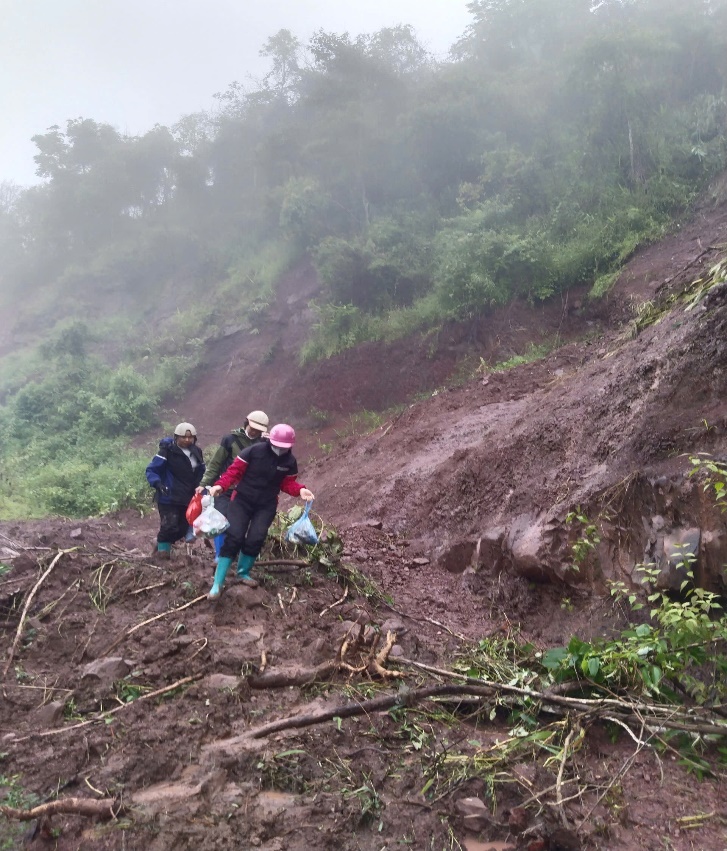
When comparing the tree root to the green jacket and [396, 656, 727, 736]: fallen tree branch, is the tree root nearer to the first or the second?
[396, 656, 727, 736]: fallen tree branch

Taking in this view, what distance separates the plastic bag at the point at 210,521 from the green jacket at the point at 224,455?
1.75 feet

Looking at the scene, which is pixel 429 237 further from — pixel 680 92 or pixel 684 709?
pixel 684 709

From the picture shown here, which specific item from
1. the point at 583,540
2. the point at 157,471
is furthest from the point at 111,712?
the point at 583,540

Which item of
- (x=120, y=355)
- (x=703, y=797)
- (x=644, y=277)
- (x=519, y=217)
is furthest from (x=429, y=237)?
(x=703, y=797)

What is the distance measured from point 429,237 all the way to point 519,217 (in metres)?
2.73

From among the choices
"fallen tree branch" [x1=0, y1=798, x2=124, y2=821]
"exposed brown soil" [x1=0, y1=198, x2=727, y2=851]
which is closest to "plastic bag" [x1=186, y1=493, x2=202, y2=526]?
"exposed brown soil" [x1=0, y1=198, x2=727, y2=851]

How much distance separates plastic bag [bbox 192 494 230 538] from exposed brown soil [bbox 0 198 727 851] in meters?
0.47

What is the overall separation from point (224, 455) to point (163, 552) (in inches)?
42.4

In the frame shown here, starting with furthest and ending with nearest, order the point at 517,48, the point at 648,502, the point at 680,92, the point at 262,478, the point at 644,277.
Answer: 1. the point at 517,48
2. the point at 680,92
3. the point at 644,277
4. the point at 262,478
5. the point at 648,502

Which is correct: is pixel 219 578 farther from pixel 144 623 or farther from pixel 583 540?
pixel 583 540

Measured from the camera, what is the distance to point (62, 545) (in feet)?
18.2

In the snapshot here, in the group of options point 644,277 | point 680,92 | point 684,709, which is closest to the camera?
→ point 684,709

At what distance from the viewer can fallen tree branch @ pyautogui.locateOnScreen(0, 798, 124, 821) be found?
2371 mm

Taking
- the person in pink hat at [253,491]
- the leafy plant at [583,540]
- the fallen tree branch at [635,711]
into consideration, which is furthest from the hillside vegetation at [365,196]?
the fallen tree branch at [635,711]
